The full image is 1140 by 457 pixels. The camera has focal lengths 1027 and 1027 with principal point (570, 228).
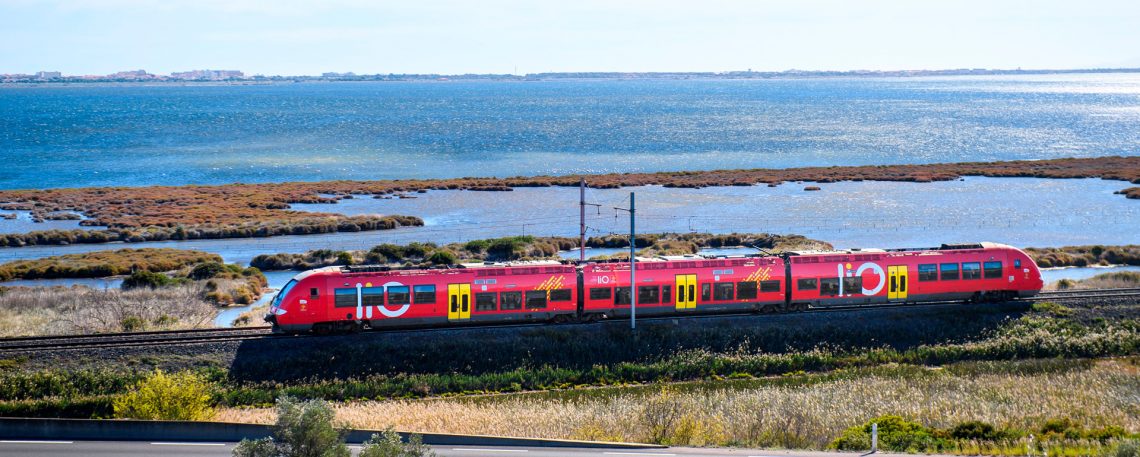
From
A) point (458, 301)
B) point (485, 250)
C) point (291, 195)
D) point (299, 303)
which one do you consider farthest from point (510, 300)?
point (291, 195)

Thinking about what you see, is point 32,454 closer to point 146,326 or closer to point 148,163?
point 146,326

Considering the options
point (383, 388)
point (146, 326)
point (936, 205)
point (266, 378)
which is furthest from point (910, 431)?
point (936, 205)

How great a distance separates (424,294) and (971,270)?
935 inches

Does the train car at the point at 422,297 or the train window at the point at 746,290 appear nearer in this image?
the train car at the point at 422,297

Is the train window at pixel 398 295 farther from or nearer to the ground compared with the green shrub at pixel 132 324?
farther from the ground

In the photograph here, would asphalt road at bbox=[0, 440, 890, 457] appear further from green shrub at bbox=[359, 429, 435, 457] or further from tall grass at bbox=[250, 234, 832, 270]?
tall grass at bbox=[250, 234, 832, 270]

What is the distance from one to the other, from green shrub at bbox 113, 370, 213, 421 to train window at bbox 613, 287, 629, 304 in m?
16.2

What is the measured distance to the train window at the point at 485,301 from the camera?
39.8 meters

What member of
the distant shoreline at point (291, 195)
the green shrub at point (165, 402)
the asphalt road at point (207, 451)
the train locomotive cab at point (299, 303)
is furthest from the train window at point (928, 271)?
the distant shoreline at point (291, 195)

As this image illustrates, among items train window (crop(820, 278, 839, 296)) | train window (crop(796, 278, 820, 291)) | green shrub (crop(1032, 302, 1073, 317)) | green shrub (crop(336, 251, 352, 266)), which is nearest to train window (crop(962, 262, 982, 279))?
green shrub (crop(1032, 302, 1073, 317))

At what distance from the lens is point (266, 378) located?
36.4m

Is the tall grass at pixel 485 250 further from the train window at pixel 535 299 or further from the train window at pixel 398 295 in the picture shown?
the train window at pixel 398 295

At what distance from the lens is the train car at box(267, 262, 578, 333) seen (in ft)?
124

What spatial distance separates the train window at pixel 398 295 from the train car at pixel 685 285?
23.0ft
